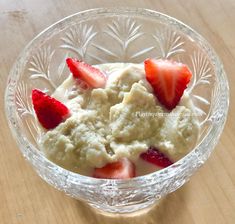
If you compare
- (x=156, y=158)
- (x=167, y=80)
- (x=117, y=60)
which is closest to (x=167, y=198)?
(x=156, y=158)

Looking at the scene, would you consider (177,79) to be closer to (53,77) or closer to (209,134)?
(209,134)

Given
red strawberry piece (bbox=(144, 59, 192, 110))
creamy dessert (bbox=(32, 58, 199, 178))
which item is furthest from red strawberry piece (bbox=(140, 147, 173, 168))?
red strawberry piece (bbox=(144, 59, 192, 110))

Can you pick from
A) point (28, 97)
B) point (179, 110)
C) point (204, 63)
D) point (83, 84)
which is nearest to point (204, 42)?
point (204, 63)

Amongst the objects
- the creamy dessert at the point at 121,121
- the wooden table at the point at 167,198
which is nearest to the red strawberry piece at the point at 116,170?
the creamy dessert at the point at 121,121

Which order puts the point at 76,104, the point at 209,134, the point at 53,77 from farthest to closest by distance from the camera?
the point at 53,77, the point at 76,104, the point at 209,134

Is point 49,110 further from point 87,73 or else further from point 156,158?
point 156,158

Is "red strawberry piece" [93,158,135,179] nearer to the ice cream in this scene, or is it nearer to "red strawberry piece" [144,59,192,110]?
the ice cream
